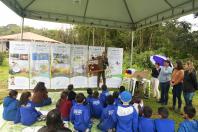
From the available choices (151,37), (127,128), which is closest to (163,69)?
(127,128)

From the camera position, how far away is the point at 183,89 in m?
8.55

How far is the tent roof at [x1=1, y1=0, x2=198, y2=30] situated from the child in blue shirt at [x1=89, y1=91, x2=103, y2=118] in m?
→ 4.12

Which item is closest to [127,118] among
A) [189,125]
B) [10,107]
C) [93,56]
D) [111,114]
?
[111,114]

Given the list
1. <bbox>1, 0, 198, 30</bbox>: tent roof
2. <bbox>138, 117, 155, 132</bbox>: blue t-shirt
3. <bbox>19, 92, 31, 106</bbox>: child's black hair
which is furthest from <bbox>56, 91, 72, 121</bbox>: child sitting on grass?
<bbox>1, 0, 198, 30</bbox>: tent roof

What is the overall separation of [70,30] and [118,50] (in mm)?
25284

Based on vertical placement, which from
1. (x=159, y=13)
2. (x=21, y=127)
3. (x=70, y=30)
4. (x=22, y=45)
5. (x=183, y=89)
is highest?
(x=70, y=30)

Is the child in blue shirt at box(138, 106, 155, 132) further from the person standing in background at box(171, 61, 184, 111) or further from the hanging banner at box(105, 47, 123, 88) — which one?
the hanging banner at box(105, 47, 123, 88)

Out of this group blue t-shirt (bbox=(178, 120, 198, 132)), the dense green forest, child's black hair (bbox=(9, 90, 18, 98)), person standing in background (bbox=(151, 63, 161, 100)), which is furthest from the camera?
the dense green forest

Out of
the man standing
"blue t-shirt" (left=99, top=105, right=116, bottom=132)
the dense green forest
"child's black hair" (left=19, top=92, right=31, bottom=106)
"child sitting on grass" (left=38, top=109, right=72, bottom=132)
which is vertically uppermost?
the dense green forest

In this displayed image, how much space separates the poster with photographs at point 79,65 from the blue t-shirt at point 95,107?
5.10m

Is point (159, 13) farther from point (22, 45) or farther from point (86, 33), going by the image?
point (86, 33)

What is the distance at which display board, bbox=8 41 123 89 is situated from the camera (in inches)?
438

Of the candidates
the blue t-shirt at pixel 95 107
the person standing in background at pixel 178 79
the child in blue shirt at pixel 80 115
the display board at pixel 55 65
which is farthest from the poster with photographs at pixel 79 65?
the child in blue shirt at pixel 80 115

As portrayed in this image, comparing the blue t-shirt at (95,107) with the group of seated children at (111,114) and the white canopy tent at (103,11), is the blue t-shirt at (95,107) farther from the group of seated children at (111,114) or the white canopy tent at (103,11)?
the white canopy tent at (103,11)
